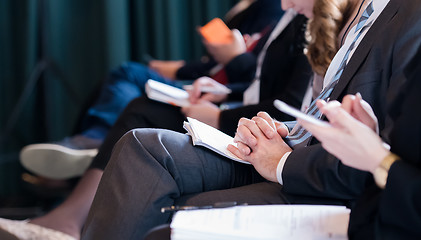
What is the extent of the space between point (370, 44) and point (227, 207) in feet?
1.57

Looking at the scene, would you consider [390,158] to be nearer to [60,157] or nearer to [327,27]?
[327,27]

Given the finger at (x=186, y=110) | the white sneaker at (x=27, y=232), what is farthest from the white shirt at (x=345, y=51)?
the white sneaker at (x=27, y=232)

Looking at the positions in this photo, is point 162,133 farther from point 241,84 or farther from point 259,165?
point 241,84

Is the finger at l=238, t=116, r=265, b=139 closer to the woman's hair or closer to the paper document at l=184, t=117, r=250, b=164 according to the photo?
the paper document at l=184, t=117, r=250, b=164

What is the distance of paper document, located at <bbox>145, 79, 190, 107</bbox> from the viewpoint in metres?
1.93

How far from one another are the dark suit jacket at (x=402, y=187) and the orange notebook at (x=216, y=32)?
55.5 inches

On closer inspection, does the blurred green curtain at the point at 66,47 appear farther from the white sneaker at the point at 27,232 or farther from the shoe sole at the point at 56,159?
the white sneaker at the point at 27,232

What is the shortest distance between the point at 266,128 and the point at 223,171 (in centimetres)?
14

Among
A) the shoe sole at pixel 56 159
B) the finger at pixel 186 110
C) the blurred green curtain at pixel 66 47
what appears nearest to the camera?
the finger at pixel 186 110

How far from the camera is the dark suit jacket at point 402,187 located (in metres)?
0.81

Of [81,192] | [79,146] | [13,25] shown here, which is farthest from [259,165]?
[13,25]

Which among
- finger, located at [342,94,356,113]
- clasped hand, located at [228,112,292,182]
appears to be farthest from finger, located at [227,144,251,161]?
finger, located at [342,94,356,113]

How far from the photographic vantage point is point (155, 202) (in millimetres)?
1109

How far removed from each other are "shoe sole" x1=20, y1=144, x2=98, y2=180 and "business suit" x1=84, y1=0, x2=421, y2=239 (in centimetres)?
113
